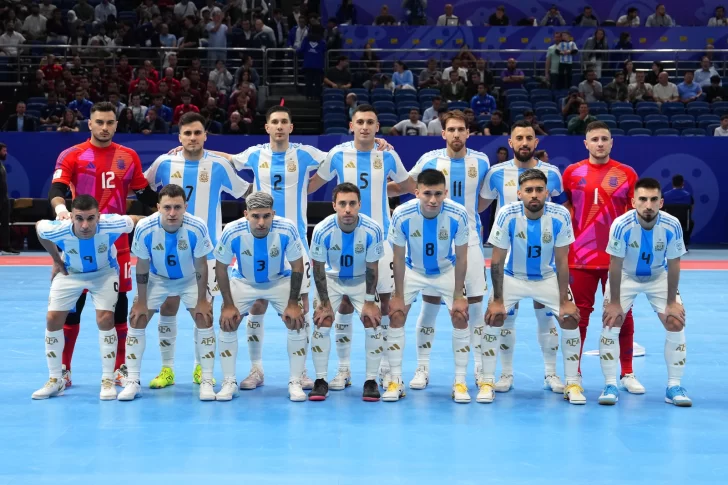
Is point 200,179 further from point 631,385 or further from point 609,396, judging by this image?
point 631,385

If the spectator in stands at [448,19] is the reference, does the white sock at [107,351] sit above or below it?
below

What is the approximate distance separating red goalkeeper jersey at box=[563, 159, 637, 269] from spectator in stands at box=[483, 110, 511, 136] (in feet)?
39.0

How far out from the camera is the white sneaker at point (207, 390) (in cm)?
877

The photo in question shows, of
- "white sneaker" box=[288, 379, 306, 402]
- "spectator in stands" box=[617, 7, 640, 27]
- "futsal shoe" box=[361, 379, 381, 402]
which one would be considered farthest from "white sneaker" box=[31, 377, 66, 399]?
"spectator in stands" box=[617, 7, 640, 27]

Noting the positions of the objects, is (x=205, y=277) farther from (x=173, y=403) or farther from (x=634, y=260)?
(x=634, y=260)

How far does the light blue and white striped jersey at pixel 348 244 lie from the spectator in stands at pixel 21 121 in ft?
49.0

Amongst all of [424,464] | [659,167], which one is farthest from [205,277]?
[659,167]

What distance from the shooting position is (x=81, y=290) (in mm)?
8922

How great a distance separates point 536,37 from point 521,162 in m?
17.0

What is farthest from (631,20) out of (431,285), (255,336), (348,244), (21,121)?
(255,336)

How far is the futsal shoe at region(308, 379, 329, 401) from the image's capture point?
8812 mm

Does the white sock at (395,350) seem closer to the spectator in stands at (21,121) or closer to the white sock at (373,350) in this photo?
the white sock at (373,350)

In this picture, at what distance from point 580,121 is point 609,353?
1364cm

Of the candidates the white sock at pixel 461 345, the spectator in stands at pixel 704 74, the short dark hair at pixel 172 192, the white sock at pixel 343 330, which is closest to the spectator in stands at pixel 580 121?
the spectator in stands at pixel 704 74
